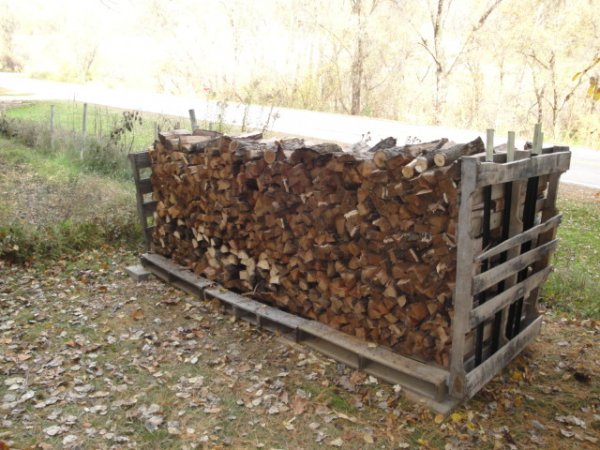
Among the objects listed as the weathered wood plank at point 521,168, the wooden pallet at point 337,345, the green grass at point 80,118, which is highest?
the green grass at point 80,118

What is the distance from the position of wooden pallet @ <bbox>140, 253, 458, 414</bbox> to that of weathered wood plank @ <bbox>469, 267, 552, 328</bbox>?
0.53 m

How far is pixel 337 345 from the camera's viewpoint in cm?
432

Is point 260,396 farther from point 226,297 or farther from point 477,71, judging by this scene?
point 477,71

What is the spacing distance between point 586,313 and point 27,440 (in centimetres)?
515

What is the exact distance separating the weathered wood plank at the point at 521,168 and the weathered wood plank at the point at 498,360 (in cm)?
137

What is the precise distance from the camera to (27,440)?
3475mm

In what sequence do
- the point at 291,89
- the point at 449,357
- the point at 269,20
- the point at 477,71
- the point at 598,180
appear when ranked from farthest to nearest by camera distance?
the point at 269,20
the point at 291,89
the point at 477,71
the point at 598,180
the point at 449,357

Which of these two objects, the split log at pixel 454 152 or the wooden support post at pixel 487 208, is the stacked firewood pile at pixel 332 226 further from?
the wooden support post at pixel 487 208

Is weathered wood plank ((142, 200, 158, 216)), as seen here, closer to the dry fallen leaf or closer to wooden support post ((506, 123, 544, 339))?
the dry fallen leaf

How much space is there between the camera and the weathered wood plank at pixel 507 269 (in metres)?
3.51

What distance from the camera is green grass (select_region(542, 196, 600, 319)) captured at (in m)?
5.42

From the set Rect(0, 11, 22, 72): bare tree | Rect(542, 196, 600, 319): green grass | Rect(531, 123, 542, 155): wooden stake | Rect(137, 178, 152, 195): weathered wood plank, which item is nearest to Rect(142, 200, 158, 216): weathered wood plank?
Rect(137, 178, 152, 195): weathered wood plank


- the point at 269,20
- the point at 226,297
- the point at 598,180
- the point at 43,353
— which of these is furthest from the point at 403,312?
the point at 269,20

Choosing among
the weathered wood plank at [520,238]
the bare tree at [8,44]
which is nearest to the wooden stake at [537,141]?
the weathered wood plank at [520,238]
